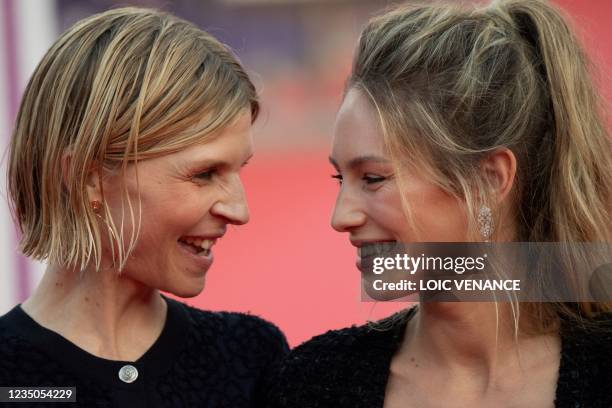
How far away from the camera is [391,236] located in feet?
6.79

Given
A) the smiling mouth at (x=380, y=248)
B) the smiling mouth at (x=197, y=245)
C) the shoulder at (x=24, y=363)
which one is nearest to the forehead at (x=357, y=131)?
the smiling mouth at (x=380, y=248)

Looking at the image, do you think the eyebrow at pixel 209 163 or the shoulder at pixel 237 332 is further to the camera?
the shoulder at pixel 237 332

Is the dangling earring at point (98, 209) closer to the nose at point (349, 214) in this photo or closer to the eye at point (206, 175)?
the eye at point (206, 175)

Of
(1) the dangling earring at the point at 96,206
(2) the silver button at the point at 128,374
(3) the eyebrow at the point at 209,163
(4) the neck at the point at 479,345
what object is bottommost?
(2) the silver button at the point at 128,374

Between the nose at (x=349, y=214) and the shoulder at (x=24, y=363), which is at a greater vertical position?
the nose at (x=349, y=214)

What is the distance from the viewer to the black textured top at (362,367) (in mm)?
1957

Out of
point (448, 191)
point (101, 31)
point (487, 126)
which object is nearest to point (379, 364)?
point (448, 191)

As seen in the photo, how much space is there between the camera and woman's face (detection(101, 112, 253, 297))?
209 centimetres

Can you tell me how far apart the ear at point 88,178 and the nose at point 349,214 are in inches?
19.2

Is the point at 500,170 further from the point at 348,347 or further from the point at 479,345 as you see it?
the point at 348,347

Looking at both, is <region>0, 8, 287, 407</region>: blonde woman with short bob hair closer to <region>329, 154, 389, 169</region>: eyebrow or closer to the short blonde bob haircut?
the short blonde bob haircut

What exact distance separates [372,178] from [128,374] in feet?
2.05

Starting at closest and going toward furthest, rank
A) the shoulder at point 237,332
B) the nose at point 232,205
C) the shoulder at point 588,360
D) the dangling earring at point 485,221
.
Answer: the shoulder at point 588,360 < the dangling earring at point 485,221 < the nose at point 232,205 < the shoulder at point 237,332

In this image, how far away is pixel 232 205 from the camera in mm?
2162
